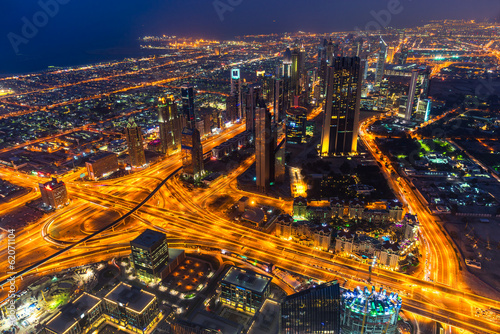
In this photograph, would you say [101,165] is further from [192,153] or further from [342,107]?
[342,107]

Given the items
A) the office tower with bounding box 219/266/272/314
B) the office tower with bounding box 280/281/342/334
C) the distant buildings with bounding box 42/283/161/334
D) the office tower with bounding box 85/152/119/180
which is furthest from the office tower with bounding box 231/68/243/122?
the office tower with bounding box 280/281/342/334

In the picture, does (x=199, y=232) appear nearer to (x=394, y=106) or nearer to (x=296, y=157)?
(x=296, y=157)

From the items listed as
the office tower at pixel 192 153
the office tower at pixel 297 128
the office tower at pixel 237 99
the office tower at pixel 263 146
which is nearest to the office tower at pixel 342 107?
the office tower at pixel 297 128

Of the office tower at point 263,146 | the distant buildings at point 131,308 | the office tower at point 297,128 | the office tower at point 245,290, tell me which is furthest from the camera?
the office tower at point 297,128

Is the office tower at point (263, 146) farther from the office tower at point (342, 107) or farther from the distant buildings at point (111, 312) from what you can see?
the distant buildings at point (111, 312)

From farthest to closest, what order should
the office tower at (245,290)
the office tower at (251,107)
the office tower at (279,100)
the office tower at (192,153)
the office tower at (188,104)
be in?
the office tower at (279,100), the office tower at (188,104), the office tower at (251,107), the office tower at (192,153), the office tower at (245,290)

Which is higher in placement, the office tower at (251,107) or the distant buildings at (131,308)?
the office tower at (251,107)
